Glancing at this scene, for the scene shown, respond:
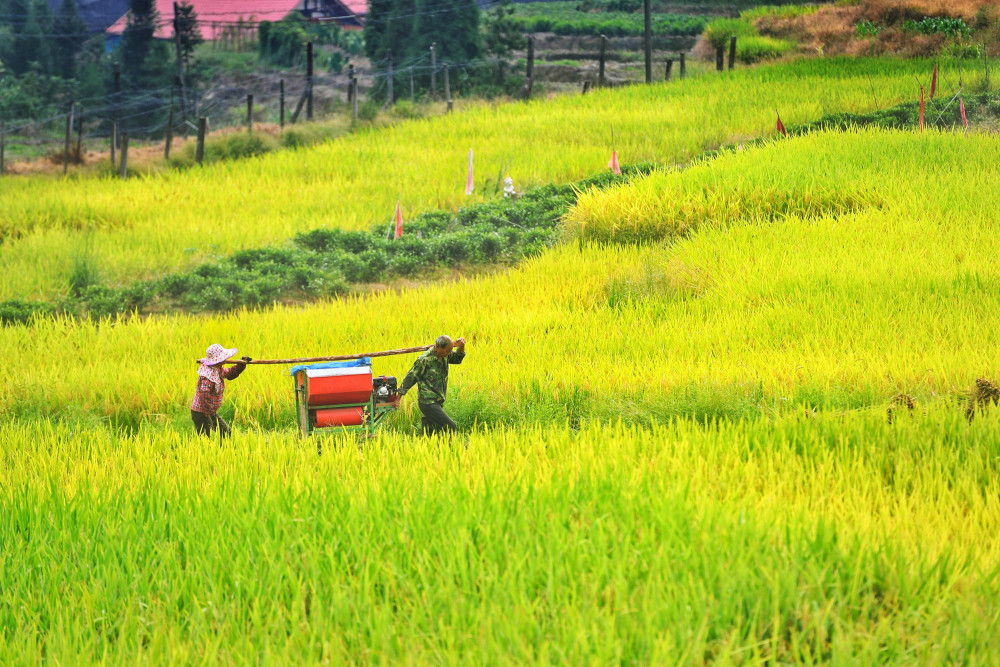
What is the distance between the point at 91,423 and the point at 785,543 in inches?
216

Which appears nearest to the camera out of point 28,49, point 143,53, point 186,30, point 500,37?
point 500,37

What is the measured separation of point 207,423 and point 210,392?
8.5 inches

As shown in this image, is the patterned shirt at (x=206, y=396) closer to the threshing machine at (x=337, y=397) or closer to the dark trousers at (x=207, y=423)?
the dark trousers at (x=207, y=423)

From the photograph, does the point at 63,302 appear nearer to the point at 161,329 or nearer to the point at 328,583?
the point at 161,329

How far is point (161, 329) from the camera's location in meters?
9.66

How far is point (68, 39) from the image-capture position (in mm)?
36062

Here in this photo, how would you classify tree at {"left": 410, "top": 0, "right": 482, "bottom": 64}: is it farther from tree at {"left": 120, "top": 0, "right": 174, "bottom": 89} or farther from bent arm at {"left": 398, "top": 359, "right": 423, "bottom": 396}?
bent arm at {"left": 398, "top": 359, "right": 423, "bottom": 396}

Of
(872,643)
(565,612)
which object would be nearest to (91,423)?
(565,612)

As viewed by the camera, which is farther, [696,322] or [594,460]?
[696,322]

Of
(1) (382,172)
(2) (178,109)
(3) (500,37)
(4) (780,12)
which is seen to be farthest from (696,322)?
(3) (500,37)

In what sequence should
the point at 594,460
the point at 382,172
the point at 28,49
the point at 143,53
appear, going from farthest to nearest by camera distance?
the point at 28,49, the point at 143,53, the point at 382,172, the point at 594,460

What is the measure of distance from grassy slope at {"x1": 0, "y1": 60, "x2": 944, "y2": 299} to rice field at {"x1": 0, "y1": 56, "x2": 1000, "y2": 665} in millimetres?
772

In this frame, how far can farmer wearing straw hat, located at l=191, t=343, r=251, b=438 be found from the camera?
21.8 feet

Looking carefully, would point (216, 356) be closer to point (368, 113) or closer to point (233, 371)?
point (233, 371)
